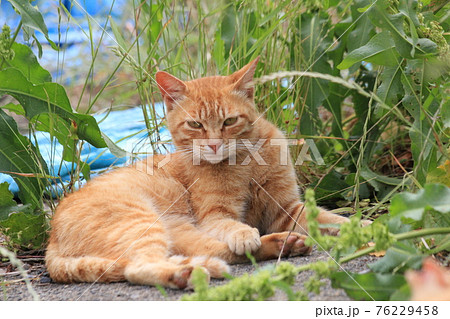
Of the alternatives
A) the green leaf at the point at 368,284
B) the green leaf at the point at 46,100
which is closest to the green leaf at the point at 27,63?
the green leaf at the point at 46,100

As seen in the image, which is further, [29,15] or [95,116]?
[95,116]

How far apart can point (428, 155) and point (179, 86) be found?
113cm

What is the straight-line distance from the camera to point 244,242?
187 cm

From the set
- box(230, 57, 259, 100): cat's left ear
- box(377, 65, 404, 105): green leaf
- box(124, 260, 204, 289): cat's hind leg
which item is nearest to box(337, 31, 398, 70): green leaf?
box(377, 65, 404, 105): green leaf

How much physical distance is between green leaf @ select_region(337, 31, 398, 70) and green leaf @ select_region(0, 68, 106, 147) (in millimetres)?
1071

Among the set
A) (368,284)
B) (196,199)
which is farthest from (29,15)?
(368,284)

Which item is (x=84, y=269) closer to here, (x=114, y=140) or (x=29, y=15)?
(x=29, y=15)

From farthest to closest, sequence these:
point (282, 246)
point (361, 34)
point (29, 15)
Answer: point (361, 34) → point (29, 15) → point (282, 246)

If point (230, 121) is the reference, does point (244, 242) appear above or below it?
below

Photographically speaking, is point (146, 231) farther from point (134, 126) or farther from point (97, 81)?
point (97, 81)

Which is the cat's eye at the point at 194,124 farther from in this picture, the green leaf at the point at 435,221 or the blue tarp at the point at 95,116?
the green leaf at the point at 435,221

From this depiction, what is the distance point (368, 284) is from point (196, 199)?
1136 mm

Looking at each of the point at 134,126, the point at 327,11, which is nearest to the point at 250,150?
the point at 327,11

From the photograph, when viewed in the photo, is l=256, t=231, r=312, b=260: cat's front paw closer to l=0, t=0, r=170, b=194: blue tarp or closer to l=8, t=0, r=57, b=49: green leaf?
l=0, t=0, r=170, b=194: blue tarp
